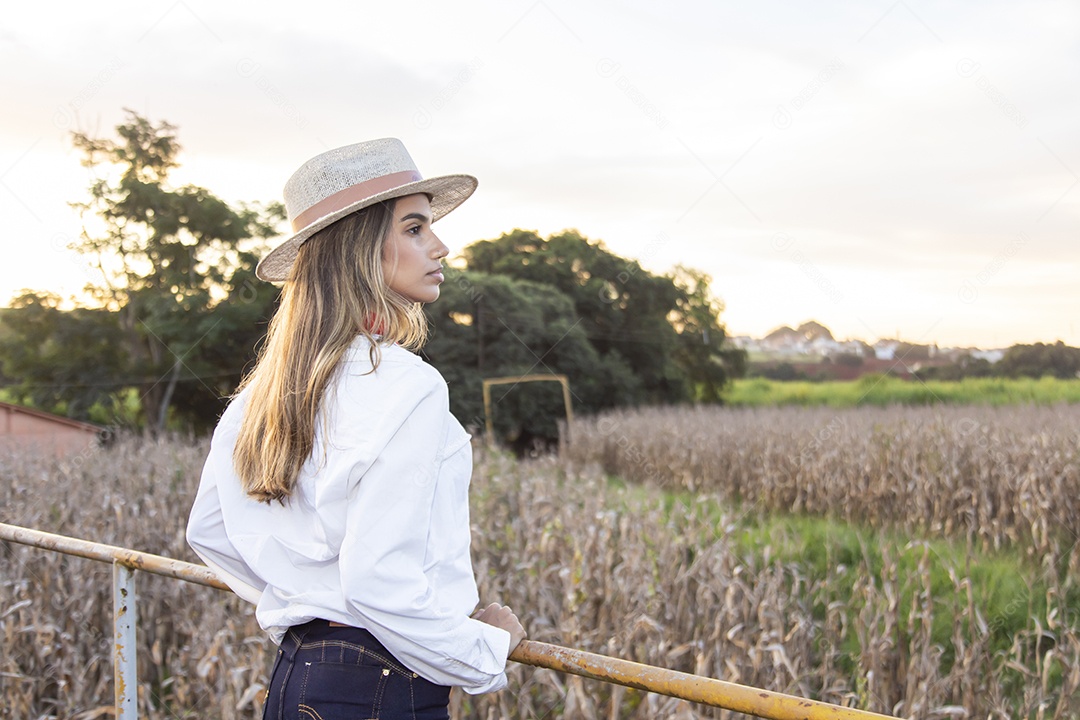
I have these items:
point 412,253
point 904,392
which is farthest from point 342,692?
point 904,392

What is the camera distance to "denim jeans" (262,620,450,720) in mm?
1214

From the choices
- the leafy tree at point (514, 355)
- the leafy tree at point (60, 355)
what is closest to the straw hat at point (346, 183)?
the leafy tree at point (514, 355)

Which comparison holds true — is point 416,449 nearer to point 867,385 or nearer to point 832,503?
point 832,503

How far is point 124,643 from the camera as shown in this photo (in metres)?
1.97

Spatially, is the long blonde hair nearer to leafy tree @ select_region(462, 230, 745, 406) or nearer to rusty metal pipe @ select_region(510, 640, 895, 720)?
rusty metal pipe @ select_region(510, 640, 895, 720)

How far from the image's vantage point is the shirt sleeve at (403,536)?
3.68ft

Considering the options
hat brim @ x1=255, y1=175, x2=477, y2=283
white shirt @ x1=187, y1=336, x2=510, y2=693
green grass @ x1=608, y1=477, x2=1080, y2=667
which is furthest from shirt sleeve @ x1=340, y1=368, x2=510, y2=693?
green grass @ x1=608, y1=477, x2=1080, y2=667

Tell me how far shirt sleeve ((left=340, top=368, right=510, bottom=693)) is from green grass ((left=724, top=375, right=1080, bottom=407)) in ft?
37.3

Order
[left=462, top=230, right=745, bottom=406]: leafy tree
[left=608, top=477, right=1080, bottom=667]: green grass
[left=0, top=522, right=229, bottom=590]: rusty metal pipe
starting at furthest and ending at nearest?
[left=462, top=230, right=745, bottom=406]: leafy tree, [left=608, top=477, right=1080, bottom=667]: green grass, [left=0, top=522, right=229, bottom=590]: rusty metal pipe

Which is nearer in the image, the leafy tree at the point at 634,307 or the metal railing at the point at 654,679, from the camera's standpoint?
the metal railing at the point at 654,679

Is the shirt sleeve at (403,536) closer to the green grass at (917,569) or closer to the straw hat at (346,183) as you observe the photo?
the straw hat at (346,183)

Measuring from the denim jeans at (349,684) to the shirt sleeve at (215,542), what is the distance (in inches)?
10.6

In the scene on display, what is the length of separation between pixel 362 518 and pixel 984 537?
6.94 metres

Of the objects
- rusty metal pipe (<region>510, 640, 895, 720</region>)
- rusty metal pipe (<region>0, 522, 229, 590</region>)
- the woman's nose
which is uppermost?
the woman's nose
